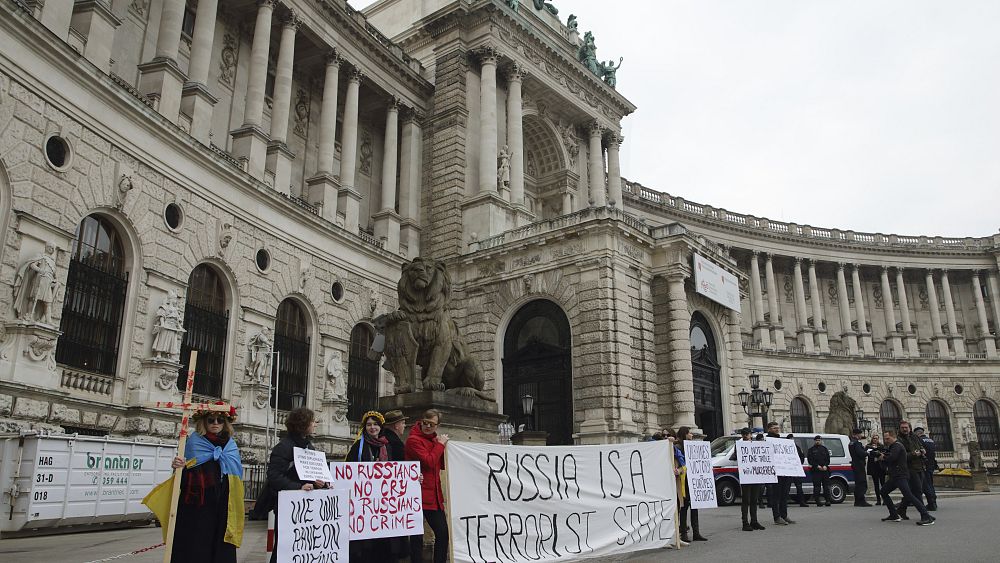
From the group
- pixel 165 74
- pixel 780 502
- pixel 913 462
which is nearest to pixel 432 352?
pixel 780 502

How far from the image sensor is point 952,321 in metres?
63.9

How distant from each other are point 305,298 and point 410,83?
15122 millimetres

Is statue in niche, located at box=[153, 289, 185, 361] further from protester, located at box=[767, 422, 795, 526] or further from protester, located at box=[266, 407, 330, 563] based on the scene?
protester, located at box=[767, 422, 795, 526]

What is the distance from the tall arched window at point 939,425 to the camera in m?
59.0

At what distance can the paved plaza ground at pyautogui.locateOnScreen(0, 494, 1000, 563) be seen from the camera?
1088 cm

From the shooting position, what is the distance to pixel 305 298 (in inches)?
1126

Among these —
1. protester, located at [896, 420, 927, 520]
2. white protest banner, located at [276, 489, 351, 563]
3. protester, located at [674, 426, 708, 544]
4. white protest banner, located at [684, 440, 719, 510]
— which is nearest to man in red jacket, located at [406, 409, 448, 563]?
white protest banner, located at [276, 489, 351, 563]

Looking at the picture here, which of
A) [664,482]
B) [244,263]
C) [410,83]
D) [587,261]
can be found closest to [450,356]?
[664,482]

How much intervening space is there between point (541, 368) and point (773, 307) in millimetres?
37013

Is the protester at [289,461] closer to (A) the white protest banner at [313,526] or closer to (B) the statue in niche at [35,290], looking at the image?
(A) the white protest banner at [313,526]

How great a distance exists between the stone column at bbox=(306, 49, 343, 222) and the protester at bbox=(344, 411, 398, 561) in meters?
23.0

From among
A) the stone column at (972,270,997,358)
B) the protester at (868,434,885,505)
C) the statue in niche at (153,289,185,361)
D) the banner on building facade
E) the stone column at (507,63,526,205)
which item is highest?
the stone column at (507,63,526,205)

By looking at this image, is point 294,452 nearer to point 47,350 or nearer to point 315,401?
point 47,350

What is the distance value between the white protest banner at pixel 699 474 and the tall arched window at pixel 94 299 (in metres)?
15.7
